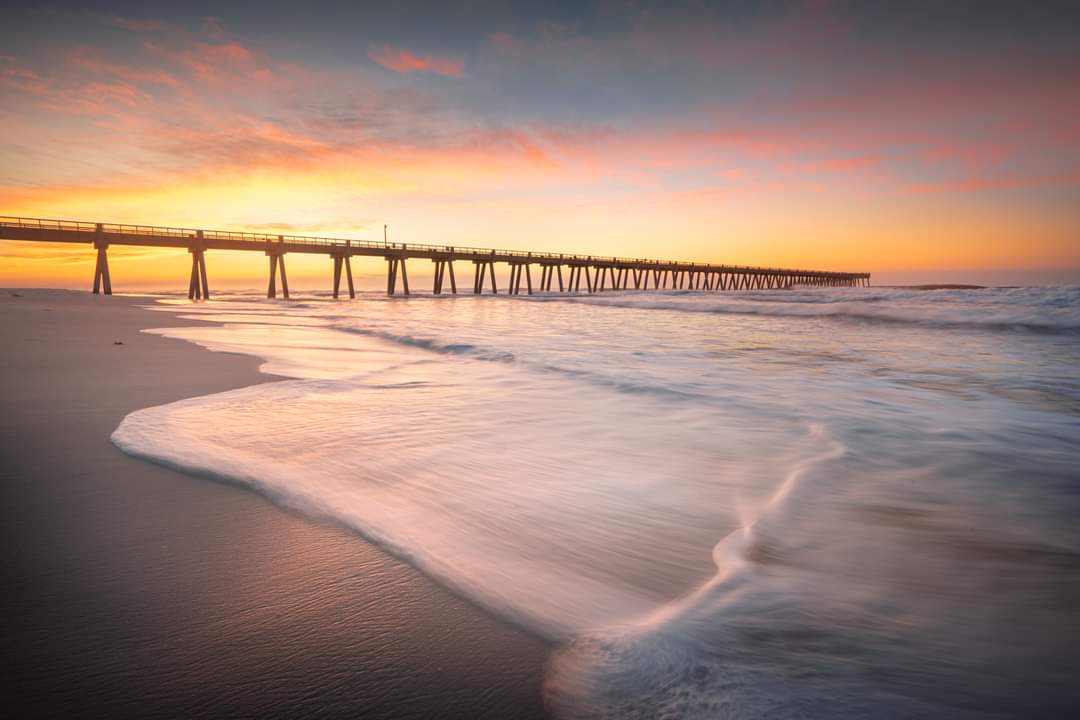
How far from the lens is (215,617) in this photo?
172cm

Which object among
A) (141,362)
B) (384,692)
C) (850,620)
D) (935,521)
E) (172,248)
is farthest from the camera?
(172,248)

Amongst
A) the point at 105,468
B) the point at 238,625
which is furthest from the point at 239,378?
the point at 238,625

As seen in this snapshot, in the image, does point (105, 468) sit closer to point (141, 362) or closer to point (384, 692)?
point (384, 692)

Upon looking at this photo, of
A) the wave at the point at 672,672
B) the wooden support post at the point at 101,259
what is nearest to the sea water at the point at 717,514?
the wave at the point at 672,672

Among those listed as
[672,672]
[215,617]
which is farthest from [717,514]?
[215,617]

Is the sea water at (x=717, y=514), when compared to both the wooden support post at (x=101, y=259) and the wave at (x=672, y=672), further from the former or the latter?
the wooden support post at (x=101, y=259)

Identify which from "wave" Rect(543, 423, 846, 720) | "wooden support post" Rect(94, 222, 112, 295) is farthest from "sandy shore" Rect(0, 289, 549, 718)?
"wooden support post" Rect(94, 222, 112, 295)

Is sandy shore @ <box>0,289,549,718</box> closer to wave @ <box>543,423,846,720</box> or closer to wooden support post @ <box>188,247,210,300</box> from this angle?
wave @ <box>543,423,846,720</box>

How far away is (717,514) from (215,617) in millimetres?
2327

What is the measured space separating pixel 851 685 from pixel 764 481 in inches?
75.7

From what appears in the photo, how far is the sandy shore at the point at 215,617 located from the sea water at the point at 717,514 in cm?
19

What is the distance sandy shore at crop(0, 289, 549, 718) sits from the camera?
1.39 metres

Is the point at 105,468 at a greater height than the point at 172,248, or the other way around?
the point at 172,248

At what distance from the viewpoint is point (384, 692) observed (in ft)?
4.66
